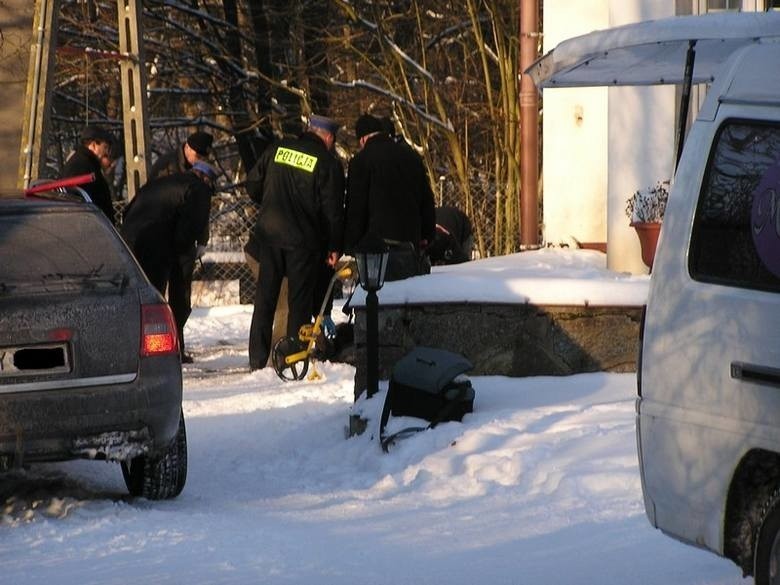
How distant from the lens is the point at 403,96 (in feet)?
84.3

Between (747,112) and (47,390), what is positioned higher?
(747,112)

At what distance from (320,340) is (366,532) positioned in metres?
5.94

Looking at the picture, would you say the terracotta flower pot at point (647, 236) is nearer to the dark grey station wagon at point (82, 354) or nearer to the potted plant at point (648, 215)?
the potted plant at point (648, 215)

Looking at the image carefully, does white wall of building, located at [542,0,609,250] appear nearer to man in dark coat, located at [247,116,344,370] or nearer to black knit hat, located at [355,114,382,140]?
man in dark coat, located at [247,116,344,370]

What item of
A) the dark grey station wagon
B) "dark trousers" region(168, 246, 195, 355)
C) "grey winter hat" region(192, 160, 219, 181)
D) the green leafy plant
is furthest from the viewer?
"dark trousers" region(168, 246, 195, 355)

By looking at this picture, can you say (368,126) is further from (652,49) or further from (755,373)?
(755,373)

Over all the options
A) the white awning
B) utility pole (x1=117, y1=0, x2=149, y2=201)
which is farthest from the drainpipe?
the white awning

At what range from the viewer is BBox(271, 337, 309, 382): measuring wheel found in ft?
42.9

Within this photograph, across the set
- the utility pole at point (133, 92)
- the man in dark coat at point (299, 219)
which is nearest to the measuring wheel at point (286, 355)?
the man in dark coat at point (299, 219)

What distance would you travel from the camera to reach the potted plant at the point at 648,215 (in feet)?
41.3

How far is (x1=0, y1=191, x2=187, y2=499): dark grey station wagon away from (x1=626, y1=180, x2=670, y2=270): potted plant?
515 centimetres

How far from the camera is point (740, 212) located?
215 inches

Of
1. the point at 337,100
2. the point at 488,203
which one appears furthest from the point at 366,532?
the point at 337,100

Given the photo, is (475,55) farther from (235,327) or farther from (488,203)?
(235,327)
